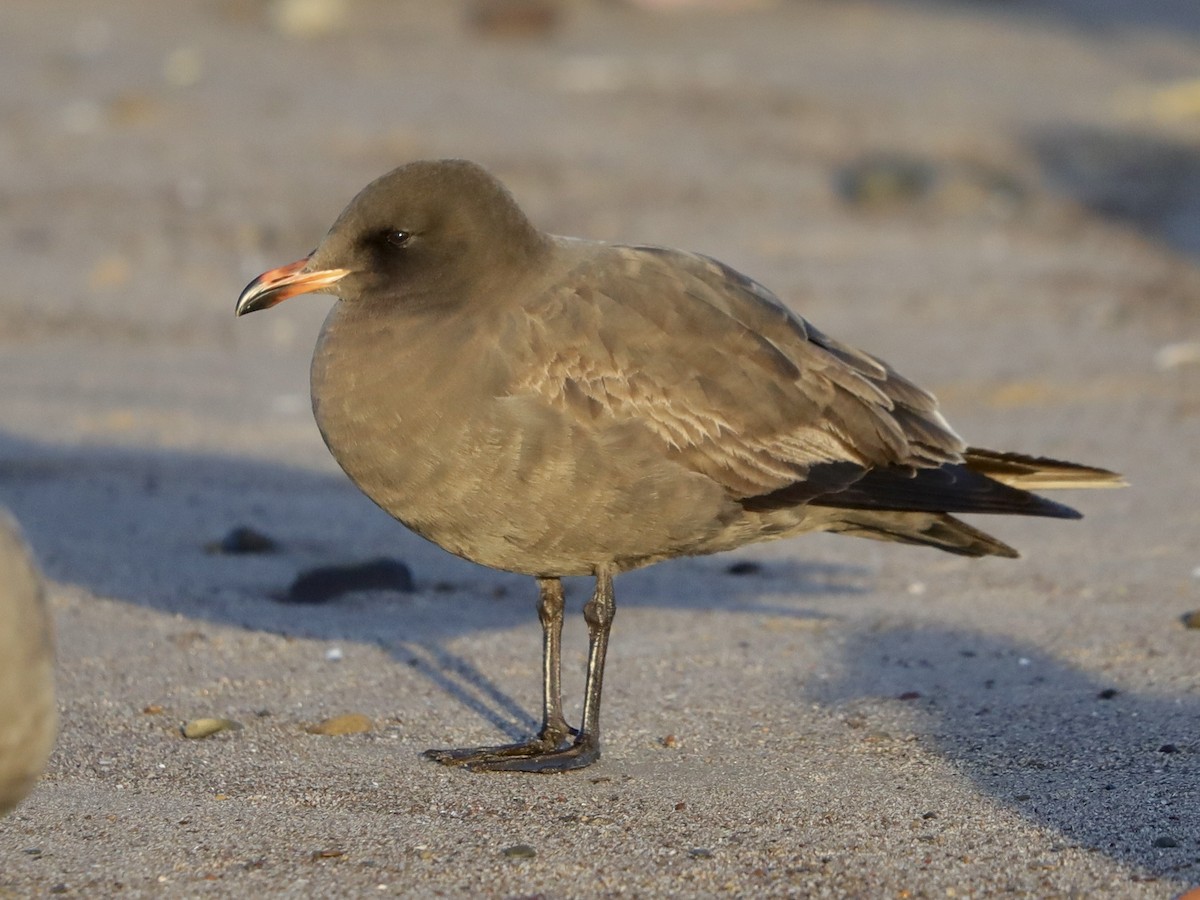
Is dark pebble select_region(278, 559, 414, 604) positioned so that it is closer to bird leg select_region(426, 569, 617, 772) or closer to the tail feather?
bird leg select_region(426, 569, 617, 772)

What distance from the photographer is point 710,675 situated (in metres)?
5.93

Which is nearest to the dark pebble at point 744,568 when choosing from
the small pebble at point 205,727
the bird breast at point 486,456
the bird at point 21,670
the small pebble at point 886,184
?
the bird breast at point 486,456

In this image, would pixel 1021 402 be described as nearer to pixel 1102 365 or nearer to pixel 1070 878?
pixel 1102 365

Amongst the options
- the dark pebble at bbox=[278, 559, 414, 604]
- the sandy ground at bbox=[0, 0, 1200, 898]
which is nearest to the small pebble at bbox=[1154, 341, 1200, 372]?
the sandy ground at bbox=[0, 0, 1200, 898]

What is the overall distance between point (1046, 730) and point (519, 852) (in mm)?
1793

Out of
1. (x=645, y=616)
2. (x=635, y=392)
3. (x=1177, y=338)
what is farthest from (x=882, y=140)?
(x=635, y=392)

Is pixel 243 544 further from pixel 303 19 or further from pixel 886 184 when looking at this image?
pixel 303 19

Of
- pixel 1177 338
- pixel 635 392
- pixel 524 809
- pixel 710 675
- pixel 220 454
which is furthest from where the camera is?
pixel 1177 338

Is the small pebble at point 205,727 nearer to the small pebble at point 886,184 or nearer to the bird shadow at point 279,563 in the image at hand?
the bird shadow at point 279,563

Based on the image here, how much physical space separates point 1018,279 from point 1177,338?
1.81m

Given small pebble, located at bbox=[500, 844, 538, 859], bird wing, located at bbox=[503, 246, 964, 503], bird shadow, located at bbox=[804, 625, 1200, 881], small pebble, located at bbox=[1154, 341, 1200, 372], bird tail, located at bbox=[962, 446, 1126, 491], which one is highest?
small pebble, located at bbox=[1154, 341, 1200, 372]

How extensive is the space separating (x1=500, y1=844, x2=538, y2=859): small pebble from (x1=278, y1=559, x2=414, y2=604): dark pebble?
269 centimetres

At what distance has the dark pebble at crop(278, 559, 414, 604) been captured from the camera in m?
6.86

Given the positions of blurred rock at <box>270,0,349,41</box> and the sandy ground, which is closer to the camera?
the sandy ground
